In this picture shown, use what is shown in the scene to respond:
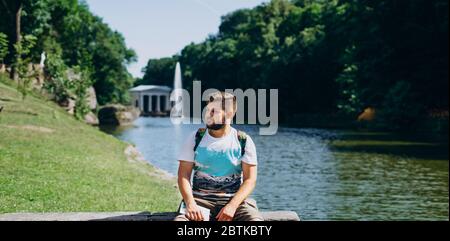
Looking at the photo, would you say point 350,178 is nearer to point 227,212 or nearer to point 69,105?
point 227,212

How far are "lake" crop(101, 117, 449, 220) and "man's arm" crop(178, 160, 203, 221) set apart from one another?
3.25 meters

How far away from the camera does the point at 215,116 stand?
488 cm

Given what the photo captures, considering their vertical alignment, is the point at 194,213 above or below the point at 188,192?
below

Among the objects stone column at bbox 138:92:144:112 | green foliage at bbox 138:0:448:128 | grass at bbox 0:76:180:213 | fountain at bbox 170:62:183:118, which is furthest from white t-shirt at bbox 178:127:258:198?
stone column at bbox 138:92:144:112

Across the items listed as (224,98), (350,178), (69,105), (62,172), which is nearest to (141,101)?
(69,105)

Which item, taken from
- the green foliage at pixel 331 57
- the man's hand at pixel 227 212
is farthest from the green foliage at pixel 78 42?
the man's hand at pixel 227 212

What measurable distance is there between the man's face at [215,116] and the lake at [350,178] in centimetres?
Answer: 335

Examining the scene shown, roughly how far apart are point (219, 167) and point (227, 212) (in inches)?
13.7

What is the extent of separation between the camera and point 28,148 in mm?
11984

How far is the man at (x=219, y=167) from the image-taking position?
489 centimetres

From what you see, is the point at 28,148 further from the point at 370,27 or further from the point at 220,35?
the point at 220,35

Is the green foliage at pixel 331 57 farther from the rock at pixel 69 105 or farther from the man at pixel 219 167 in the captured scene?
the man at pixel 219 167

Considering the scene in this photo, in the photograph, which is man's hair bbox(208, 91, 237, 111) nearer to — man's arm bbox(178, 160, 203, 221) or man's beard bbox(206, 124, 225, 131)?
man's beard bbox(206, 124, 225, 131)
